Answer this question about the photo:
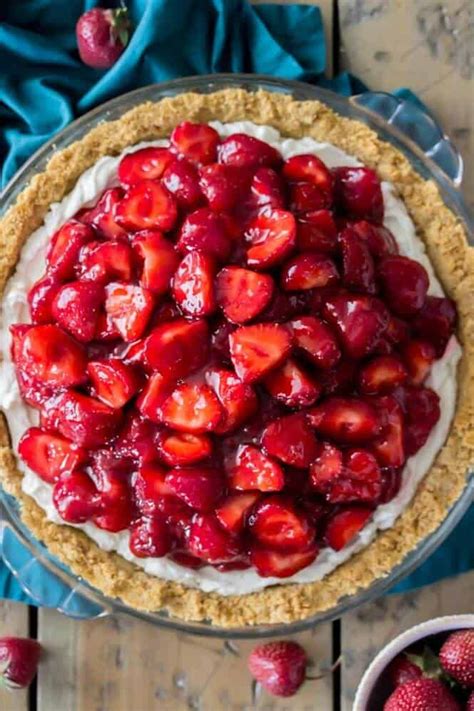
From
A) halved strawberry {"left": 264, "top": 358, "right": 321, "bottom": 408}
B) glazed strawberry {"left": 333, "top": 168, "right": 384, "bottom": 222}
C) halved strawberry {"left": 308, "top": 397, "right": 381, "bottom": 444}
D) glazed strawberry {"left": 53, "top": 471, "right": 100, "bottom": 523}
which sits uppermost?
glazed strawberry {"left": 333, "top": 168, "right": 384, "bottom": 222}

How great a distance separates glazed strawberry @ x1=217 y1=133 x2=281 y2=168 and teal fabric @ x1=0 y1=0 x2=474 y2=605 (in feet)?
1.27

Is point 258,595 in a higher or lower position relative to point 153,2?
lower

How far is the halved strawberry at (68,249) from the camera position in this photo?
2033 mm

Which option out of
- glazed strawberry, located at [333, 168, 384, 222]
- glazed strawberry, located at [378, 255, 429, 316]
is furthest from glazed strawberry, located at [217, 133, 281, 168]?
glazed strawberry, located at [378, 255, 429, 316]

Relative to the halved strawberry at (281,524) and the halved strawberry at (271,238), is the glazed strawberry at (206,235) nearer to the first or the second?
the halved strawberry at (271,238)

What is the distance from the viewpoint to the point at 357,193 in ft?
6.79

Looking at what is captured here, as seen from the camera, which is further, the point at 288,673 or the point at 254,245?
the point at 288,673

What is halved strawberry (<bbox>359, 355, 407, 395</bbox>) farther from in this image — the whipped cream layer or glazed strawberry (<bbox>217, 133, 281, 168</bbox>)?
glazed strawberry (<bbox>217, 133, 281, 168</bbox>)

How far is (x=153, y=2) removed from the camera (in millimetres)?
2348

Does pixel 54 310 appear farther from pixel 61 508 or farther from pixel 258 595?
pixel 258 595

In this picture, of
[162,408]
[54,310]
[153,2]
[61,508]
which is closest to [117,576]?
[61,508]

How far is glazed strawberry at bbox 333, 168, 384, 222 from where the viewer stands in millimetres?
2068

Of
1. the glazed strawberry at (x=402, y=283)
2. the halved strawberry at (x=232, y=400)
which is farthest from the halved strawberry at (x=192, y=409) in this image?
the glazed strawberry at (x=402, y=283)

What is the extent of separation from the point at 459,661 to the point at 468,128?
1.10 m
